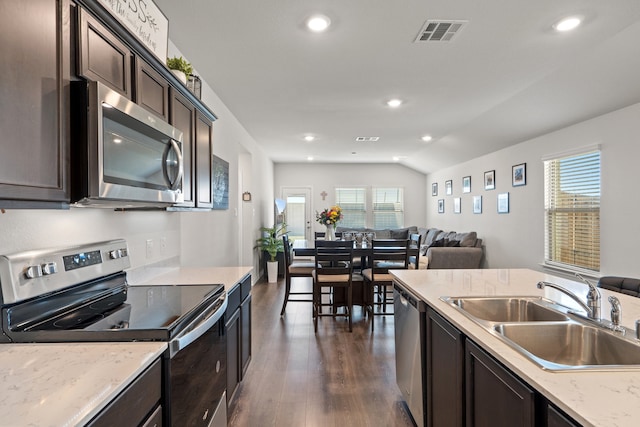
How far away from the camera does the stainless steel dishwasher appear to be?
6.26 feet

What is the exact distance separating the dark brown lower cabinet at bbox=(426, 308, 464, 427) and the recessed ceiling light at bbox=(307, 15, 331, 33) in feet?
6.33

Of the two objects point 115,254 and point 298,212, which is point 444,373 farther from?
point 298,212

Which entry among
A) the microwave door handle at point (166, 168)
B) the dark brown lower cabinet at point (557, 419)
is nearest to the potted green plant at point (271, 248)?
the microwave door handle at point (166, 168)

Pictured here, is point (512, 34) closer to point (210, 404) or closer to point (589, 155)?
point (589, 155)

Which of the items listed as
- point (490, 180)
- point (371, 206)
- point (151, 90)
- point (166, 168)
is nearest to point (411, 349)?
point (166, 168)

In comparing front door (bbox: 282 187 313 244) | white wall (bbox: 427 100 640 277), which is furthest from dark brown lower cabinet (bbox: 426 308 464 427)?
front door (bbox: 282 187 313 244)

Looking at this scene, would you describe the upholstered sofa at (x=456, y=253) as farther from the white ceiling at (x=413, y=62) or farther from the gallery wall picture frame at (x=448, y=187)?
the white ceiling at (x=413, y=62)

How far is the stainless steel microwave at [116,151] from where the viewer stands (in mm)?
1115

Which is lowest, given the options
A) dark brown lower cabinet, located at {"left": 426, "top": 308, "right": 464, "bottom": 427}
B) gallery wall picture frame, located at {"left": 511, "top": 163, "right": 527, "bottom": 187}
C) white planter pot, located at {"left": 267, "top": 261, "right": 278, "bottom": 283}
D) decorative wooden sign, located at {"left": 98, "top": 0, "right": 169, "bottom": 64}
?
white planter pot, located at {"left": 267, "top": 261, "right": 278, "bottom": 283}

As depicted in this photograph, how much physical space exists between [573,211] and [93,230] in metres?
4.78

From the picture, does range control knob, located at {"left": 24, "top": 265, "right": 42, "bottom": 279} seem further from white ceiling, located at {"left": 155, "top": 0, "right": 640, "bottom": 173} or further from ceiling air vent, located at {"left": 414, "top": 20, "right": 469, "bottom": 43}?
ceiling air vent, located at {"left": 414, "top": 20, "right": 469, "bottom": 43}

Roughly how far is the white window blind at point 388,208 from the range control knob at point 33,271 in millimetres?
8155

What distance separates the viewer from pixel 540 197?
464 centimetres

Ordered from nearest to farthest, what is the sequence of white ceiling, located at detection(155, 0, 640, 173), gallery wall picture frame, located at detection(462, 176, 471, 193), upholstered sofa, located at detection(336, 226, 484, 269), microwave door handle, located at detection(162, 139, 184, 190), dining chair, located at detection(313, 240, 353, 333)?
microwave door handle, located at detection(162, 139, 184, 190)
white ceiling, located at detection(155, 0, 640, 173)
dining chair, located at detection(313, 240, 353, 333)
upholstered sofa, located at detection(336, 226, 484, 269)
gallery wall picture frame, located at detection(462, 176, 471, 193)
